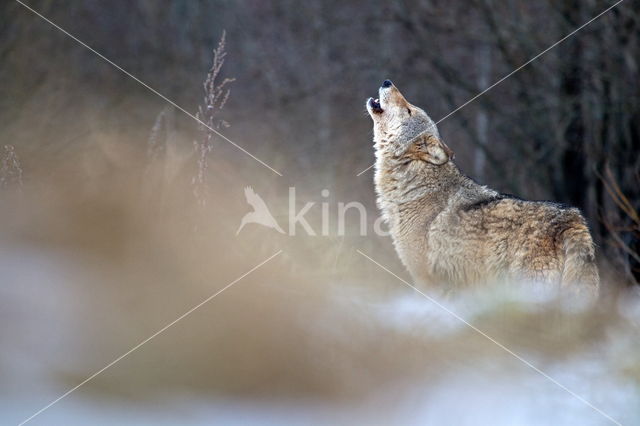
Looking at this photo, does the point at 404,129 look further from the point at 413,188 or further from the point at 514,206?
the point at 514,206

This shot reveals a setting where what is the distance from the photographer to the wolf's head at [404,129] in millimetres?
6863

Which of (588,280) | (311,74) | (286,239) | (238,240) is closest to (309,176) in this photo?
(311,74)

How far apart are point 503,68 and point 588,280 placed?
26.1 feet

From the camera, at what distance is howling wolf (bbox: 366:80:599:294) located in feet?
18.7

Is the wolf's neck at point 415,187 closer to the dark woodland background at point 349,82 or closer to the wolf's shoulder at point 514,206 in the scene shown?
the wolf's shoulder at point 514,206

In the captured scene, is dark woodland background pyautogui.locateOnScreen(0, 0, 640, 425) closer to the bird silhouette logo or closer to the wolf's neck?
the bird silhouette logo

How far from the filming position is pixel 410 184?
6863mm

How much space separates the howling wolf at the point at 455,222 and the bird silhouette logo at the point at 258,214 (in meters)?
1.76

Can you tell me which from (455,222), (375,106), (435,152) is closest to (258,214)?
(375,106)

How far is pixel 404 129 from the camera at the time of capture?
6891 millimetres

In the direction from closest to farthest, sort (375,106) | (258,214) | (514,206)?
(514,206)
(375,106)
(258,214)

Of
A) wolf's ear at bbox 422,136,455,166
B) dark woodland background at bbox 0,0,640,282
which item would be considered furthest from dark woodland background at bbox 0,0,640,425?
wolf's ear at bbox 422,136,455,166

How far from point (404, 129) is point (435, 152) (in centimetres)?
34

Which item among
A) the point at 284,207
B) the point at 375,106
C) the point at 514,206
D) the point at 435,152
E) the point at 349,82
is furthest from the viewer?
the point at 349,82
